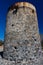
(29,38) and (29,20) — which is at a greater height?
(29,20)

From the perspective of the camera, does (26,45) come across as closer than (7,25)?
Yes

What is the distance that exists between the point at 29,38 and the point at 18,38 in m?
0.74

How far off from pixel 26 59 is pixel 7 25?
8.92ft

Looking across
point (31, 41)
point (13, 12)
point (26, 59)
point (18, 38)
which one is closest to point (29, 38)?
point (31, 41)

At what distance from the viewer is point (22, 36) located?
8.02m

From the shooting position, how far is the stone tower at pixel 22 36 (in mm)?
7954

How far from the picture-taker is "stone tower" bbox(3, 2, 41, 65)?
795 cm

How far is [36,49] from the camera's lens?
8367mm

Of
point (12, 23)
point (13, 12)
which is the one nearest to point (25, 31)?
point (12, 23)

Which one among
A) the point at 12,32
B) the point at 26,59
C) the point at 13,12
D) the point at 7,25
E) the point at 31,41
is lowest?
the point at 26,59

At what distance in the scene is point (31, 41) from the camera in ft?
26.9

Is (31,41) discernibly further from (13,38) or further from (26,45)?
(13,38)

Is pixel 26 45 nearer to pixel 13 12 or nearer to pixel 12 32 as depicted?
pixel 12 32

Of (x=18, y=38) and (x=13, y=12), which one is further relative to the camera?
(x=13, y=12)
